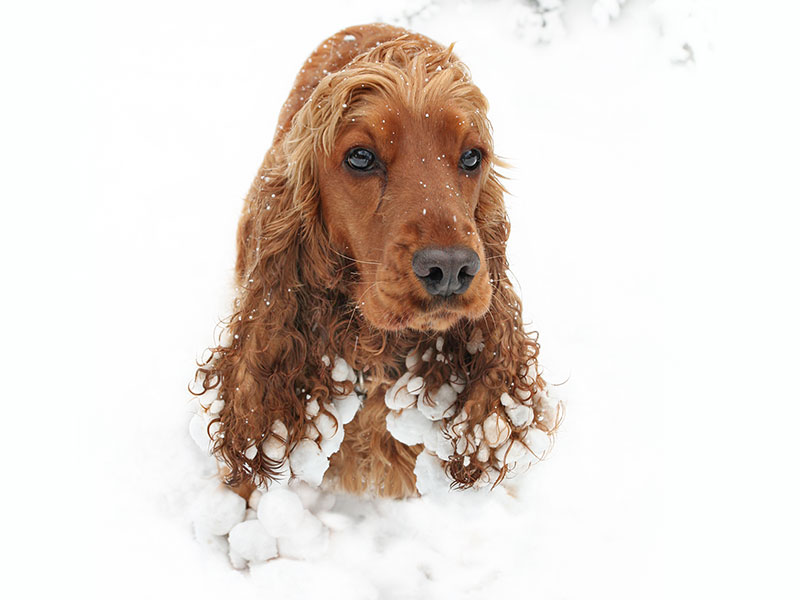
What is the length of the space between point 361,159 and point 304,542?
141 cm

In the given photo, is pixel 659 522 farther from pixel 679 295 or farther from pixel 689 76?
pixel 689 76

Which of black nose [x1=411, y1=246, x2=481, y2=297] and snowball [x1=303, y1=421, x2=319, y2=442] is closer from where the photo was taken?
black nose [x1=411, y1=246, x2=481, y2=297]

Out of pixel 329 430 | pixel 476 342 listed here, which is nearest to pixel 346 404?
pixel 329 430

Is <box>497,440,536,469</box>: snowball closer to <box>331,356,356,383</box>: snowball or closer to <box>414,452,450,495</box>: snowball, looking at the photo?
<box>414,452,450,495</box>: snowball

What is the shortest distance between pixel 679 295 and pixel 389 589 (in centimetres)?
201

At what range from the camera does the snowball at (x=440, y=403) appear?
2.39 metres

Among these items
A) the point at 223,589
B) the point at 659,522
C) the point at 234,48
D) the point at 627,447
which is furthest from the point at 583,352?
the point at 234,48

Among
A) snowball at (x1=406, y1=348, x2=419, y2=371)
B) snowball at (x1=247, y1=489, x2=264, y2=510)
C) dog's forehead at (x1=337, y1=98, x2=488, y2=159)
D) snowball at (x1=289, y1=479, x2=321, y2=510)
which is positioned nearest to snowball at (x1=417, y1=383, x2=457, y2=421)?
snowball at (x1=406, y1=348, x2=419, y2=371)

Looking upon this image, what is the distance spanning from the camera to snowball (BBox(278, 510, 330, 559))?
259 centimetres

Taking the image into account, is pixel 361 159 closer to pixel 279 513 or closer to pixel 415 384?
pixel 415 384

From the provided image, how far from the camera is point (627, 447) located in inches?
117

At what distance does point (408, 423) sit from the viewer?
8.02ft

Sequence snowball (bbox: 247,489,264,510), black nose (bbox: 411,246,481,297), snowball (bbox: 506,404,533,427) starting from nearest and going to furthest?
black nose (bbox: 411,246,481,297) → snowball (bbox: 506,404,533,427) → snowball (bbox: 247,489,264,510)

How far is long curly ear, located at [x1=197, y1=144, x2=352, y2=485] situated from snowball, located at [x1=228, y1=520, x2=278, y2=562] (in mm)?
189
